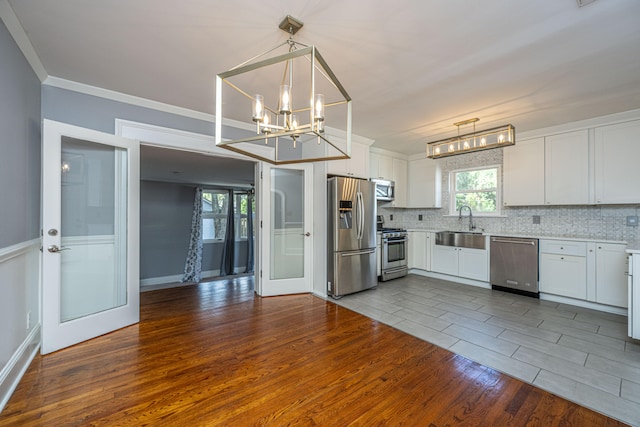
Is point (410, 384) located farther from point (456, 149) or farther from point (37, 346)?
point (37, 346)

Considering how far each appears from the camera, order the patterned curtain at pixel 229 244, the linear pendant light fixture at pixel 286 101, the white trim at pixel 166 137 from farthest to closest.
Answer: the patterned curtain at pixel 229 244 < the white trim at pixel 166 137 < the linear pendant light fixture at pixel 286 101

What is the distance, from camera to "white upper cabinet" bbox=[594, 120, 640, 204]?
324cm

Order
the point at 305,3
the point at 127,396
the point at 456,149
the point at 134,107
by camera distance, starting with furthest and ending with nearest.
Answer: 1. the point at 456,149
2. the point at 134,107
3. the point at 127,396
4. the point at 305,3

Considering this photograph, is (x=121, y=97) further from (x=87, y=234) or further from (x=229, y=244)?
(x=229, y=244)

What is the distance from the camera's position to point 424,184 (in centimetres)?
534

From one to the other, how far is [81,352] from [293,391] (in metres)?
1.89

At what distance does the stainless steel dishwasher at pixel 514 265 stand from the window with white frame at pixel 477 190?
0.75 m

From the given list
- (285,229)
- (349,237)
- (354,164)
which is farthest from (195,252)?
(354,164)

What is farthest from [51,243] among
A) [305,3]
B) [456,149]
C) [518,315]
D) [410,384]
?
[518,315]

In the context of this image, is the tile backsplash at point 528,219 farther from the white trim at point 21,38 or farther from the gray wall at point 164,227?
the gray wall at point 164,227

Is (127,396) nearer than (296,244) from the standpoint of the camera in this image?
Yes

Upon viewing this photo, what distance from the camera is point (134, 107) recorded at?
9.57 feet

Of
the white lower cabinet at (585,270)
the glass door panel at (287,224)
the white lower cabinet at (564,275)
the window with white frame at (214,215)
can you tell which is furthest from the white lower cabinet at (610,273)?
the window with white frame at (214,215)

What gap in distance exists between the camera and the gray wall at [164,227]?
22.8 feet
